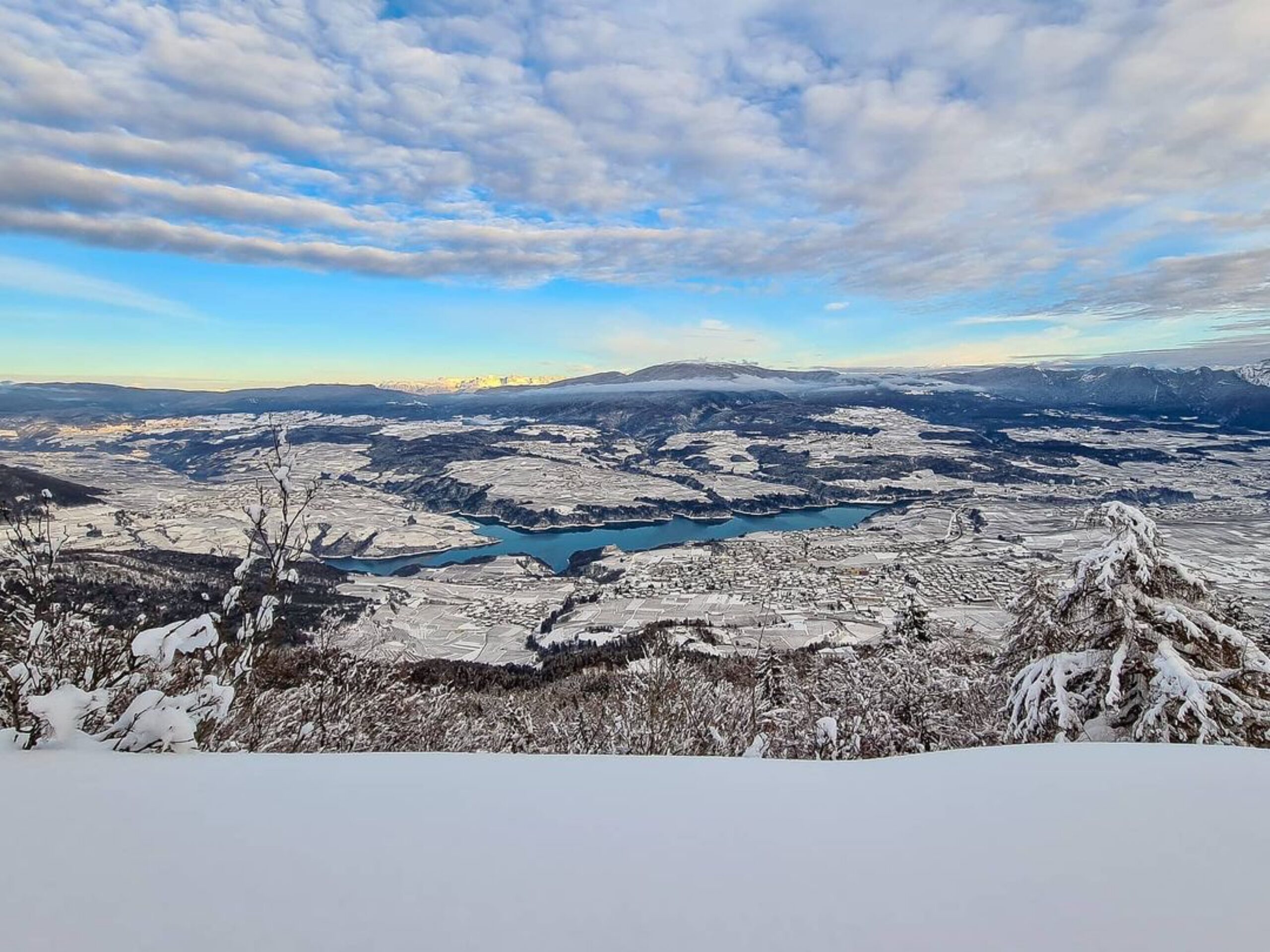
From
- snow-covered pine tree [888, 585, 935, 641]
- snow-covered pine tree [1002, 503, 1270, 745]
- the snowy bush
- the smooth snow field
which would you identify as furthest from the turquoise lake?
the smooth snow field

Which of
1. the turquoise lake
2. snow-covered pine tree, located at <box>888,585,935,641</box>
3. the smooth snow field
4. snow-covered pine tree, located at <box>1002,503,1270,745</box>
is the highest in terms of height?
the smooth snow field

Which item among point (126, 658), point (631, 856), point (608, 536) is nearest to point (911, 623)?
point (631, 856)

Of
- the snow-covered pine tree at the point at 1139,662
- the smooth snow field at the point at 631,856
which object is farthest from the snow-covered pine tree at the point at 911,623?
the smooth snow field at the point at 631,856

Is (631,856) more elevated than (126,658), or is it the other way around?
(631,856)

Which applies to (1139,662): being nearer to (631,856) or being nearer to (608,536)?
(631,856)

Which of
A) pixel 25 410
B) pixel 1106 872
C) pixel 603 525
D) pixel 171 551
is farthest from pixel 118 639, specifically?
pixel 25 410

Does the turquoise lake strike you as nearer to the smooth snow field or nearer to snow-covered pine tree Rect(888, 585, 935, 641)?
snow-covered pine tree Rect(888, 585, 935, 641)

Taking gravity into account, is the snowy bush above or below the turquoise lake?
above
